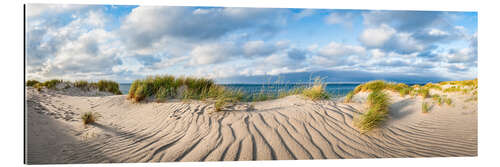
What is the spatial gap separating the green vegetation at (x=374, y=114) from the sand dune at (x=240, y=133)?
9cm

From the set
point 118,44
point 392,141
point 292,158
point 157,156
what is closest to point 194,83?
point 118,44

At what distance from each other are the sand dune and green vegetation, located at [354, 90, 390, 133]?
0.09 meters

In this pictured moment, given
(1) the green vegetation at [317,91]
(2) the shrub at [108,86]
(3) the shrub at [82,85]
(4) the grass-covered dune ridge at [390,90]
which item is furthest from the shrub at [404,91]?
(3) the shrub at [82,85]

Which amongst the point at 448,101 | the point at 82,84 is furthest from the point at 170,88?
the point at 448,101

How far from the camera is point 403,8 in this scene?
10.3 ft

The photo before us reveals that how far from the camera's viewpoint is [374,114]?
2.77m

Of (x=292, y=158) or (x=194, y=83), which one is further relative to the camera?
(x=194, y=83)

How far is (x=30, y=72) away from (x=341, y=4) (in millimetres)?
4003

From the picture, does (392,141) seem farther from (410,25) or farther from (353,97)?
(410,25)

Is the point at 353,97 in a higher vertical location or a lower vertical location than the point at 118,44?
lower

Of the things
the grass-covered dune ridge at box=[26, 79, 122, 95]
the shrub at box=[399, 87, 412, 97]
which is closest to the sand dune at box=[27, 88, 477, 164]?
the grass-covered dune ridge at box=[26, 79, 122, 95]

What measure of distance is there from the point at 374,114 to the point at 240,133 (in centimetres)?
173

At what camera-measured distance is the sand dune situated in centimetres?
228
